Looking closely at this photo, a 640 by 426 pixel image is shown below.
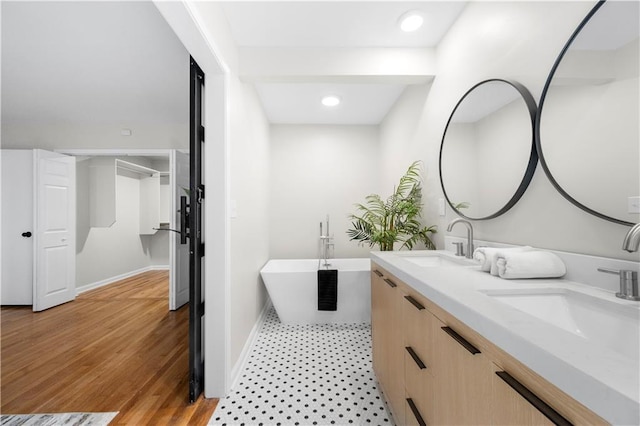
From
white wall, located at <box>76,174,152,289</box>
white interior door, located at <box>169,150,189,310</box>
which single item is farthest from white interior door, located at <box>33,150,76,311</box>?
white interior door, located at <box>169,150,189,310</box>

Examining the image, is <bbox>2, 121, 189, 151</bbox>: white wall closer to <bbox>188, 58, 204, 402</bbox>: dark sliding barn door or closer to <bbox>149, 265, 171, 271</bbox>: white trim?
<bbox>188, 58, 204, 402</bbox>: dark sliding barn door

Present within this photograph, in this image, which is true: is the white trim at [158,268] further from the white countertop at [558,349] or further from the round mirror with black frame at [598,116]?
the round mirror with black frame at [598,116]

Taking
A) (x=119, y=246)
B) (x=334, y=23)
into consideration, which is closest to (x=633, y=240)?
(x=334, y=23)

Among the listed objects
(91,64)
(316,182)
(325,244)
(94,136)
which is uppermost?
(91,64)

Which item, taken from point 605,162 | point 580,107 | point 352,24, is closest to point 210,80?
point 352,24

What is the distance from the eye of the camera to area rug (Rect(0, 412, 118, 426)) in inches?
57.4

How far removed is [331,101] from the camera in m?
2.93

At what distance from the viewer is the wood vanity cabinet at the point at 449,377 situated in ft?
1.58

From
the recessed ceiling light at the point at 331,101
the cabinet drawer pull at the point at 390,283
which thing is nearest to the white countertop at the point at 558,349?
the cabinet drawer pull at the point at 390,283

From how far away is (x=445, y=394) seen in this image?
815 millimetres

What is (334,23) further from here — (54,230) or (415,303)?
(54,230)

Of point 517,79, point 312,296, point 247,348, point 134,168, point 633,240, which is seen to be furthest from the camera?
point 134,168

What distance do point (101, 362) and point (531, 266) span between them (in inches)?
115

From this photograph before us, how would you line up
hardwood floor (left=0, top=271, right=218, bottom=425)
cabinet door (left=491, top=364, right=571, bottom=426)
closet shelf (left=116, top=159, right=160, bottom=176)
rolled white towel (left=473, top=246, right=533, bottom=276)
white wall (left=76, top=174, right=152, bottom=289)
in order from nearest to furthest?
1. cabinet door (left=491, top=364, right=571, bottom=426)
2. rolled white towel (left=473, top=246, right=533, bottom=276)
3. hardwood floor (left=0, top=271, right=218, bottom=425)
4. white wall (left=76, top=174, right=152, bottom=289)
5. closet shelf (left=116, top=159, right=160, bottom=176)
